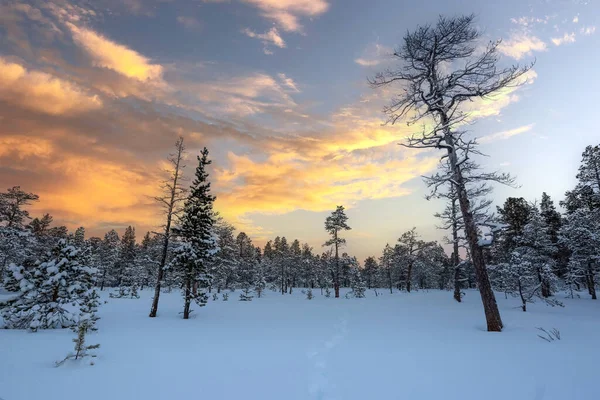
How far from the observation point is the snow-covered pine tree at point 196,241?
19.6m

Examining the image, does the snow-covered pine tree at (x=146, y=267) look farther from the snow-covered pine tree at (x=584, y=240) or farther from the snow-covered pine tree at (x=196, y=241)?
the snow-covered pine tree at (x=584, y=240)

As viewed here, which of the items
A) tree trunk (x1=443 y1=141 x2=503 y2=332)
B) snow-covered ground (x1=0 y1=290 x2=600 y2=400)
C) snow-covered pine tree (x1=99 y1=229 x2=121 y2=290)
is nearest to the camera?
snow-covered ground (x1=0 y1=290 x2=600 y2=400)

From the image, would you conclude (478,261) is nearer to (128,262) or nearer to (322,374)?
(322,374)

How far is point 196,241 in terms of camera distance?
67.4 feet

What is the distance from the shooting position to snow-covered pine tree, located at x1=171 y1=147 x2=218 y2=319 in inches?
771

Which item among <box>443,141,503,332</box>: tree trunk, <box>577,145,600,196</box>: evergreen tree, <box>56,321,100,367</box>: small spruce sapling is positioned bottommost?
<box>56,321,100,367</box>: small spruce sapling

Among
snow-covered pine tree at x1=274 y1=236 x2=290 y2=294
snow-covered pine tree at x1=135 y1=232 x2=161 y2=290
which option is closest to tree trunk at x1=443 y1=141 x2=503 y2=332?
snow-covered pine tree at x1=274 y1=236 x2=290 y2=294

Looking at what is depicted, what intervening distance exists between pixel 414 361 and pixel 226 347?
6295 mm

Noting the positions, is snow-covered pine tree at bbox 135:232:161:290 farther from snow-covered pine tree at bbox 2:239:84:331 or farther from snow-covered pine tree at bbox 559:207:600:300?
snow-covered pine tree at bbox 559:207:600:300

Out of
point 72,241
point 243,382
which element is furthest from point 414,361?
point 72,241

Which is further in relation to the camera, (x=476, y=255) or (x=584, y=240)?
(x=584, y=240)

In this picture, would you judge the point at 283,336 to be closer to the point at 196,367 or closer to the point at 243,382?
the point at 196,367

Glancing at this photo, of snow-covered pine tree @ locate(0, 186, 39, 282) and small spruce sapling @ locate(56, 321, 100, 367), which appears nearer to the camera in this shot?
small spruce sapling @ locate(56, 321, 100, 367)

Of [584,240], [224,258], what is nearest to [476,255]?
[584,240]
